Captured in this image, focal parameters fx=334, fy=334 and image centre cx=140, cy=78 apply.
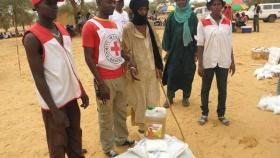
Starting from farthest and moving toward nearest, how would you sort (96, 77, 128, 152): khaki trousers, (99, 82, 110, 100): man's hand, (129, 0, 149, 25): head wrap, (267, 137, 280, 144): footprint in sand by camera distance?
1. (267, 137, 280, 144): footprint in sand
2. (129, 0, 149, 25): head wrap
3. (96, 77, 128, 152): khaki trousers
4. (99, 82, 110, 100): man's hand

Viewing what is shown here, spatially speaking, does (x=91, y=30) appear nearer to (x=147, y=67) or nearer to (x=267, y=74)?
(x=147, y=67)

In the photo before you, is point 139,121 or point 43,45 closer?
point 43,45

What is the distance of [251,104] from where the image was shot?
5887 mm

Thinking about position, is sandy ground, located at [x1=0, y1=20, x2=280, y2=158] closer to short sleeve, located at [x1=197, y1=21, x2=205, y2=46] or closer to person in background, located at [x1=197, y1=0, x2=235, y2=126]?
person in background, located at [x1=197, y1=0, x2=235, y2=126]

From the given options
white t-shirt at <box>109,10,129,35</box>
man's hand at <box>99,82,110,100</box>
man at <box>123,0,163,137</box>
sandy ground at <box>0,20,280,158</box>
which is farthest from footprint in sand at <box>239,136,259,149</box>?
white t-shirt at <box>109,10,129,35</box>

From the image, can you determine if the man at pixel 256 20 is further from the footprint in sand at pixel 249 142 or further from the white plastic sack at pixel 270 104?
the footprint in sand at pixel 249 142

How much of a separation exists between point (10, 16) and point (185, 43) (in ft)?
77.5

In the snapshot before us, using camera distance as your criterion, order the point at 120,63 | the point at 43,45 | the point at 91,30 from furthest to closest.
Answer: the point at 120,63 → the point at 91,30 → the point at 43,45

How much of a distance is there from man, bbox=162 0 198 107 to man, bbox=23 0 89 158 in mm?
2829

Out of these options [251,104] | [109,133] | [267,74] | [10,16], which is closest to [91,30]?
[109,133]

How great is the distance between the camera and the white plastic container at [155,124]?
340cm

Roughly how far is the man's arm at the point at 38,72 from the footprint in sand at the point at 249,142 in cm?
260

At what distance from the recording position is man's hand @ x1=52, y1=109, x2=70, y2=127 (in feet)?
8.57

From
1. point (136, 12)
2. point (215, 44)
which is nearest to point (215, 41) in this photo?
point (215, 44)
